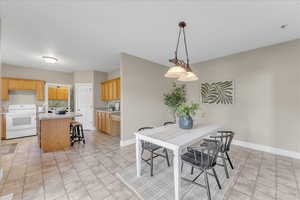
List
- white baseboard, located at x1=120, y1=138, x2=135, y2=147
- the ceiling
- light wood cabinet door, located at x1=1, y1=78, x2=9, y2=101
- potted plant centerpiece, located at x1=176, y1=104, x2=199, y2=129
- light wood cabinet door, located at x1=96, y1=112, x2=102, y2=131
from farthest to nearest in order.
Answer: light wood cabinet door, located at x1=96, y1=112, x2=102, y2=131
light wood cabinet door, located at x1=1, y1=78, x2=9, y2=101
white baseboard, located at x1=120, y1=138, x2=135, y2=147
potted plant centerpiece, located at x1=176, y1=104, x2=199, y2=129
the ceiling

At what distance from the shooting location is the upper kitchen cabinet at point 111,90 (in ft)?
14.6

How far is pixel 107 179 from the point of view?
2.02 metres

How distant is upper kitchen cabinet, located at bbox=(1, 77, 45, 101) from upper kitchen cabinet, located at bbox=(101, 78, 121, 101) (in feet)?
7.39

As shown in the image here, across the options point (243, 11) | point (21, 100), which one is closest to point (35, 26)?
point (243, 11)

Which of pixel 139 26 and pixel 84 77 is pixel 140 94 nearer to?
pixel 139 26

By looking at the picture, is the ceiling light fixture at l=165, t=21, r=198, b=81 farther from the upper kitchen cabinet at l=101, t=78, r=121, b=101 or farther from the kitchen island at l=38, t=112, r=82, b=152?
the kitchen island at l=38, t=112, r=82, b=152

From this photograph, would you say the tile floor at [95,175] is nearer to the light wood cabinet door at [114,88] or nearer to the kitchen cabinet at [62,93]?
the light wood cabinet door at [114,88]

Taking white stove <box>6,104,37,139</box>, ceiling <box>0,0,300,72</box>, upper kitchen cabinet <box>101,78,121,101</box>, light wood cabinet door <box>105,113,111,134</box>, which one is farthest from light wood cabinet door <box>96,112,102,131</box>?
ceiling <box>0,0,300,72</box>

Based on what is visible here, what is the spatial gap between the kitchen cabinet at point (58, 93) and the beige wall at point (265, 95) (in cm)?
615

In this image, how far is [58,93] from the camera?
532cm

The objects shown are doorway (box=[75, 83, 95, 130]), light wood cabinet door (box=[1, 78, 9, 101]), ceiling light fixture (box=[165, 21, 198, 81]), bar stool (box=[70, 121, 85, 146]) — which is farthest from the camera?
doorway (box=[75, 83, 95, 130])

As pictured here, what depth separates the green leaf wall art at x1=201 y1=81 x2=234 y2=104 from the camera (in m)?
3.54

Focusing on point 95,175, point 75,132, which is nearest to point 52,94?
point 75,132

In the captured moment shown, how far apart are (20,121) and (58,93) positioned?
1632 mm
